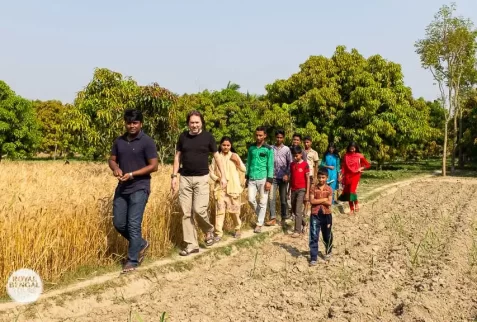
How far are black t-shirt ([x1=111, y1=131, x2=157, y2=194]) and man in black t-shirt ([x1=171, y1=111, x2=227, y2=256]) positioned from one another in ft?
2.43

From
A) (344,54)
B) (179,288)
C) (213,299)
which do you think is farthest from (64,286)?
(344,54)

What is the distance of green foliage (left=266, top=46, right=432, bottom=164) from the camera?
61.7 ft

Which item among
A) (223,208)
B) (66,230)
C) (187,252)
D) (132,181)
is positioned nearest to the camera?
(66,230)

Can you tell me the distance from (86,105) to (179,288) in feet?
36.7

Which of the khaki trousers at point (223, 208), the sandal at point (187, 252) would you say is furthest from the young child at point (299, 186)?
the sandal at point (187, 252)

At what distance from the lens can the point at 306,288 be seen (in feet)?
15.3

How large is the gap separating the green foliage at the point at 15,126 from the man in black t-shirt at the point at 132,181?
93.1ft

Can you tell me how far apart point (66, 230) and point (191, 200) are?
167cm

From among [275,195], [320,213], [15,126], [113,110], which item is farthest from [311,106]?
[15,126]

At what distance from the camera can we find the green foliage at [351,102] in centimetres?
1880

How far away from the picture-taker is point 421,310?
12.5ft

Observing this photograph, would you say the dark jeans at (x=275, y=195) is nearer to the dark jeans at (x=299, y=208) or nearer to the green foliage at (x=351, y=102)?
the dark jeans at (x=299, y=208)

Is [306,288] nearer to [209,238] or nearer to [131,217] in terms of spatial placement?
[209,238]

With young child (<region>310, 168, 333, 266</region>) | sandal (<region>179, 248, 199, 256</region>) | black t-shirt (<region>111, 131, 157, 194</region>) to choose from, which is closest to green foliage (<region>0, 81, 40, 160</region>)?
sandal (<region>179, 248, 199, 256</region>)
